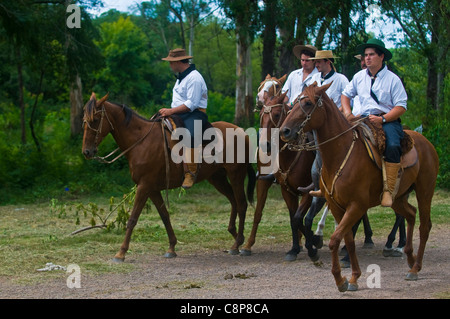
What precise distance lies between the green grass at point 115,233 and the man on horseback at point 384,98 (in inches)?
153

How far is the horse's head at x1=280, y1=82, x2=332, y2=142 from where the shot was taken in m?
7.31

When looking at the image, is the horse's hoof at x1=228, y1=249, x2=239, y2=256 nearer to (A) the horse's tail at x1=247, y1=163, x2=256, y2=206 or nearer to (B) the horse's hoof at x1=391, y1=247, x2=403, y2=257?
(A) the horse's tail at x1=247, y1=163, x2=256, y2=206

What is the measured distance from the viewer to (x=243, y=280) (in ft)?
27.7

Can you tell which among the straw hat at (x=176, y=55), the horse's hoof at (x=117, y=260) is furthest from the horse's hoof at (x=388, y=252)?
the straw hat at (x=176, y=55)


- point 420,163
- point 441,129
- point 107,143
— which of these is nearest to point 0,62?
point 107,143

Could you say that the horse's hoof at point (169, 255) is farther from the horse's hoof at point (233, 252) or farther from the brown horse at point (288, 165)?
the brown horse at point (288, 165)

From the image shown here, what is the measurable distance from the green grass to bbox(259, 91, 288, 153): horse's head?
2.63m

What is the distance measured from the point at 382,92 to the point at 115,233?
6.15 m

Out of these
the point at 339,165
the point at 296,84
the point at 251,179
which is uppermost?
the point at 296,84

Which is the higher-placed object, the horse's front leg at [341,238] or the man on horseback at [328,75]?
the man on horseback at [328,75]

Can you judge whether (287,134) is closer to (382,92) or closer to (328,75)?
(382,92)

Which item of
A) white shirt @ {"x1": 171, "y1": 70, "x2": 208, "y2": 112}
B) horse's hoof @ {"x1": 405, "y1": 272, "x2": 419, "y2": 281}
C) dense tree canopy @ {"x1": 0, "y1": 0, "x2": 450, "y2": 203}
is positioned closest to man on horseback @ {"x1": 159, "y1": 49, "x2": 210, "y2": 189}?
white shirt @ {"x1": 171, "y1": 70, "x2": 208, "y2": 112}

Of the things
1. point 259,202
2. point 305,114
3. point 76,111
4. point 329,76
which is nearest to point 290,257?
point 259,202

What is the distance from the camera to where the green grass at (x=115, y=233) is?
9.69 m
